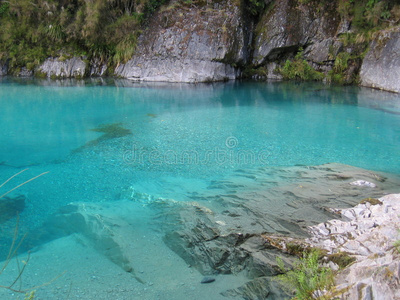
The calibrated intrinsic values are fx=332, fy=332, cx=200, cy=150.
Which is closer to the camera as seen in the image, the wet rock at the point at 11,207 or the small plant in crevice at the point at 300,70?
the wet rock at the point at 11,207

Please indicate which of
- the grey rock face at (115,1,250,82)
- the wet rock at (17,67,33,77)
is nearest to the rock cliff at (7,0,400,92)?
the grey rock face at (115,1,250,82)

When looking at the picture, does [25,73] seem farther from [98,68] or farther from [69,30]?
[98,68]

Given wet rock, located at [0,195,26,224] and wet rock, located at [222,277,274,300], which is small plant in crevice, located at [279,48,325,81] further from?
wet rock, located at [222,277,274,300]

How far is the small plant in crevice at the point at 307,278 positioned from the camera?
95.4 inches

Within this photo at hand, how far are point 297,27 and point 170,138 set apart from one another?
12.8 metres

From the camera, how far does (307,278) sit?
262 cm

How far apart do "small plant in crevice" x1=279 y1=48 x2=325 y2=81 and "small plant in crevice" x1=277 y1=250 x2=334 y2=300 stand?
52.2 feet

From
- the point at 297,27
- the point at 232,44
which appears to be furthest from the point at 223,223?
the point at 297,27

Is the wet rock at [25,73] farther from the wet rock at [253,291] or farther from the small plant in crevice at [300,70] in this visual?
the wet rock at [253,291]

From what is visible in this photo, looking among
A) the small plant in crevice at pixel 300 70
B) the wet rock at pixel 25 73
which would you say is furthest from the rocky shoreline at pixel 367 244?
the wet rock at pixel 25 73

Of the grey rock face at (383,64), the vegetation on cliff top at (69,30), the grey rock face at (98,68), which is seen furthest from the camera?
the grey rock face at (98,68)

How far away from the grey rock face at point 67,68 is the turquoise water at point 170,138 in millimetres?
3799

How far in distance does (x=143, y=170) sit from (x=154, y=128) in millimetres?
2979

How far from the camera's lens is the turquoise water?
557cm
